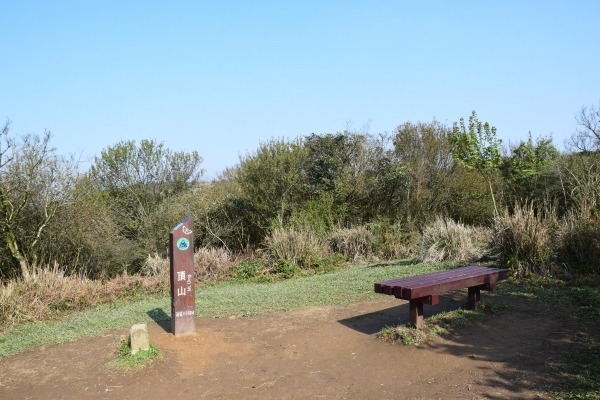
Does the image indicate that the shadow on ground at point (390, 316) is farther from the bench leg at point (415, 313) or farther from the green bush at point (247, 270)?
the green bush at point (247, 270)

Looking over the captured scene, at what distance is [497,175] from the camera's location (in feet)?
62.2

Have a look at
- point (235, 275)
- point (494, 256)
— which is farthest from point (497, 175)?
point (235, 275)

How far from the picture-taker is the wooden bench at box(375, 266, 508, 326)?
18.8 ft

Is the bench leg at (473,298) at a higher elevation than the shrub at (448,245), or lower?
lower

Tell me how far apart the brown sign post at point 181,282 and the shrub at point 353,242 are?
747 cm

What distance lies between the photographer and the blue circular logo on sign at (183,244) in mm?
6499

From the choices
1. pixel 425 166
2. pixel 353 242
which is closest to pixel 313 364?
pixel 353 242

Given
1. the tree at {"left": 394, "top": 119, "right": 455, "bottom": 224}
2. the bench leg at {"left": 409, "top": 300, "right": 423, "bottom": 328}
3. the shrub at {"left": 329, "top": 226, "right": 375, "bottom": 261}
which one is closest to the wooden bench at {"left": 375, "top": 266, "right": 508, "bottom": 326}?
the bench leg at {"left": 409, "top": 300, "right": 423, "bottom": 328}

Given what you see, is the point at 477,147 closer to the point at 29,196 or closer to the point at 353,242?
the point at 353,242

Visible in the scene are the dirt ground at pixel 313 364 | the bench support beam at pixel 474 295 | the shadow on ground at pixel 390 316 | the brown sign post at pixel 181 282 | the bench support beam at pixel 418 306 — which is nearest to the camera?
the dirt ground at pixel 313 364

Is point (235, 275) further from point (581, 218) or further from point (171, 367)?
point (581, 218)

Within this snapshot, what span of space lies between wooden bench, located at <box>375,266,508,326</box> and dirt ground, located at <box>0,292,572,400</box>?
41 cm

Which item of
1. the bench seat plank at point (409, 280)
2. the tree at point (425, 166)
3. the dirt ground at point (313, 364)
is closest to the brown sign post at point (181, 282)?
the dirt ground at point (313, 364)

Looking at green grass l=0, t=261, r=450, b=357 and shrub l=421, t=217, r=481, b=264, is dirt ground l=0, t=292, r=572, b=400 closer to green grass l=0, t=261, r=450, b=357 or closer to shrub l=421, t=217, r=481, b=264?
green grass l=0, t=261, r=450, b=357
